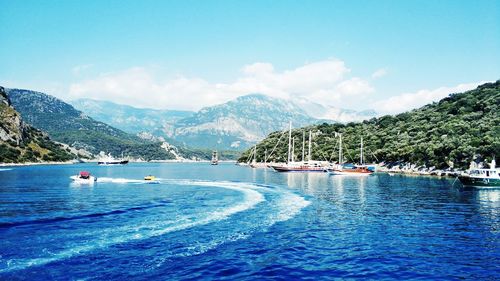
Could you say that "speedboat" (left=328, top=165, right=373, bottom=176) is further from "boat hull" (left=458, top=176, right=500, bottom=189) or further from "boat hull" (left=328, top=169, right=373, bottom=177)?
"boat hull" (left=458, top=176, right=500, bottom=189)

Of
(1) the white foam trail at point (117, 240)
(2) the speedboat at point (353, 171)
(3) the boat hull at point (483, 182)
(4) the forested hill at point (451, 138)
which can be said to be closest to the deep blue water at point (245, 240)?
(1) the white foam trail at point (117, 240)

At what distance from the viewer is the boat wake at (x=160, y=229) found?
29891mm

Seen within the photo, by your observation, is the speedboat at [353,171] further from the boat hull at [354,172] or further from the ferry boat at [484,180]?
the ferry boat at [484,180]

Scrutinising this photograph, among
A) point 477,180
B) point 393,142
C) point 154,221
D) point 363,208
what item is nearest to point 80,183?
point 154,221

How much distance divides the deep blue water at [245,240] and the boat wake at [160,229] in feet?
0.31

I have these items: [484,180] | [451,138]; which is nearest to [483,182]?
[484,180]

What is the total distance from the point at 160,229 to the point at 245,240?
30.0 ft

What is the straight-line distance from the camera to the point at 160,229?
39188 millimetres

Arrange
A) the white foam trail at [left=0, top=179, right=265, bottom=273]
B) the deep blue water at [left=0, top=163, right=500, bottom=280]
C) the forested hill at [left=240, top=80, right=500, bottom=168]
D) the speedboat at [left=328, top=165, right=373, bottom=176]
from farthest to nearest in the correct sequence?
the speedboat at [left=328, top=165, right=373, bottom=176], the forested hill at [left=240, top=80, right=500, bottom=168], the white foam trail at [left=0, top=179, right=265, bottom=273], the deep blue water at [left=0, top=163, right=500, bottom=280]

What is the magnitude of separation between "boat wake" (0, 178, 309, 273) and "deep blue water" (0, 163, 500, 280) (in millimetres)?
A: 94

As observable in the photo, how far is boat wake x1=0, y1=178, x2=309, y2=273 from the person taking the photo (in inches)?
1177

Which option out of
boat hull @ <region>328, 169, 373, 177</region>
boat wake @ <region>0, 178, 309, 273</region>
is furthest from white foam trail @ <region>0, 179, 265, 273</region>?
boat hull @ <region>328, 169, 373, 177</region>

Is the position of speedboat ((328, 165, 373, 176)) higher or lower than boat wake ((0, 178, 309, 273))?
higher

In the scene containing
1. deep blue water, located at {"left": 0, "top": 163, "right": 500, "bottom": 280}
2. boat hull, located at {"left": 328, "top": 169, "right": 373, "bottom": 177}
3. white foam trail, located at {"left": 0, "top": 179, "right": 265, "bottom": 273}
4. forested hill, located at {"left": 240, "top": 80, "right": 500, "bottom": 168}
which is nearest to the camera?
deep blue water, located at {"left": 0, "top": 163, "right": 500, "bottom": 280}
